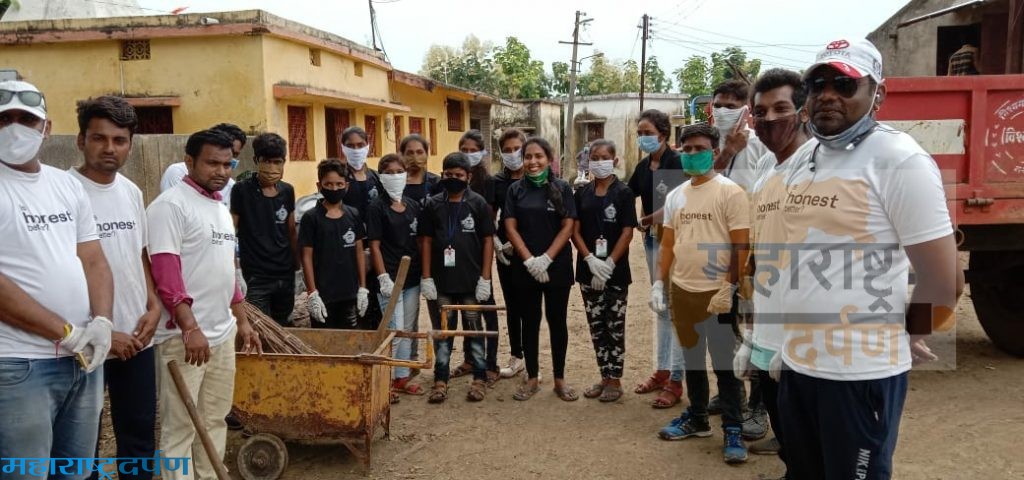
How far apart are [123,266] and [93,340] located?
1.54 ft

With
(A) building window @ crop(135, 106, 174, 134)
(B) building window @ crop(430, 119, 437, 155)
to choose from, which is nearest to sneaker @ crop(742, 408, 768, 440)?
(A) building window @ crop(135, 106, 174, 134)

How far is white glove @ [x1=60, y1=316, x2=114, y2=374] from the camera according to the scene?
2576 millimetres

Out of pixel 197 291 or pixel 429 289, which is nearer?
pixel 197 291

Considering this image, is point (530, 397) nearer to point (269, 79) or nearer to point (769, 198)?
point (769, 198)

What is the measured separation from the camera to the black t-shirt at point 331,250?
5.11 meters

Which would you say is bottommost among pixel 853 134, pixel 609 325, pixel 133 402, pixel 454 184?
pixel 609 325

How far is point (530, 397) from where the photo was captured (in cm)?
544

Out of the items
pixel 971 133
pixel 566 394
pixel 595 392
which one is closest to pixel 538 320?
pixel 566 394

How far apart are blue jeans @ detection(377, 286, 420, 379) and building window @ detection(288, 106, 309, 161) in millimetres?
8152

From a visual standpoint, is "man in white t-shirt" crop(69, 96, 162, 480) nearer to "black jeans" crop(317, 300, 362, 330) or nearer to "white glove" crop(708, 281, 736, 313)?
"black jeans" crop(317, 300, 362, 330)

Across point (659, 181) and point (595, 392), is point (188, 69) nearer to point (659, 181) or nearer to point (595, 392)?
point (659, 181)

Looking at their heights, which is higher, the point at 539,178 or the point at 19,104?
the point at 19,104

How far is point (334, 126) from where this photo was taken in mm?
14750

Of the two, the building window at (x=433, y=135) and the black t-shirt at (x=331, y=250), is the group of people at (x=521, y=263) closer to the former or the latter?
the black t-shirt at (x=331, y=250)
